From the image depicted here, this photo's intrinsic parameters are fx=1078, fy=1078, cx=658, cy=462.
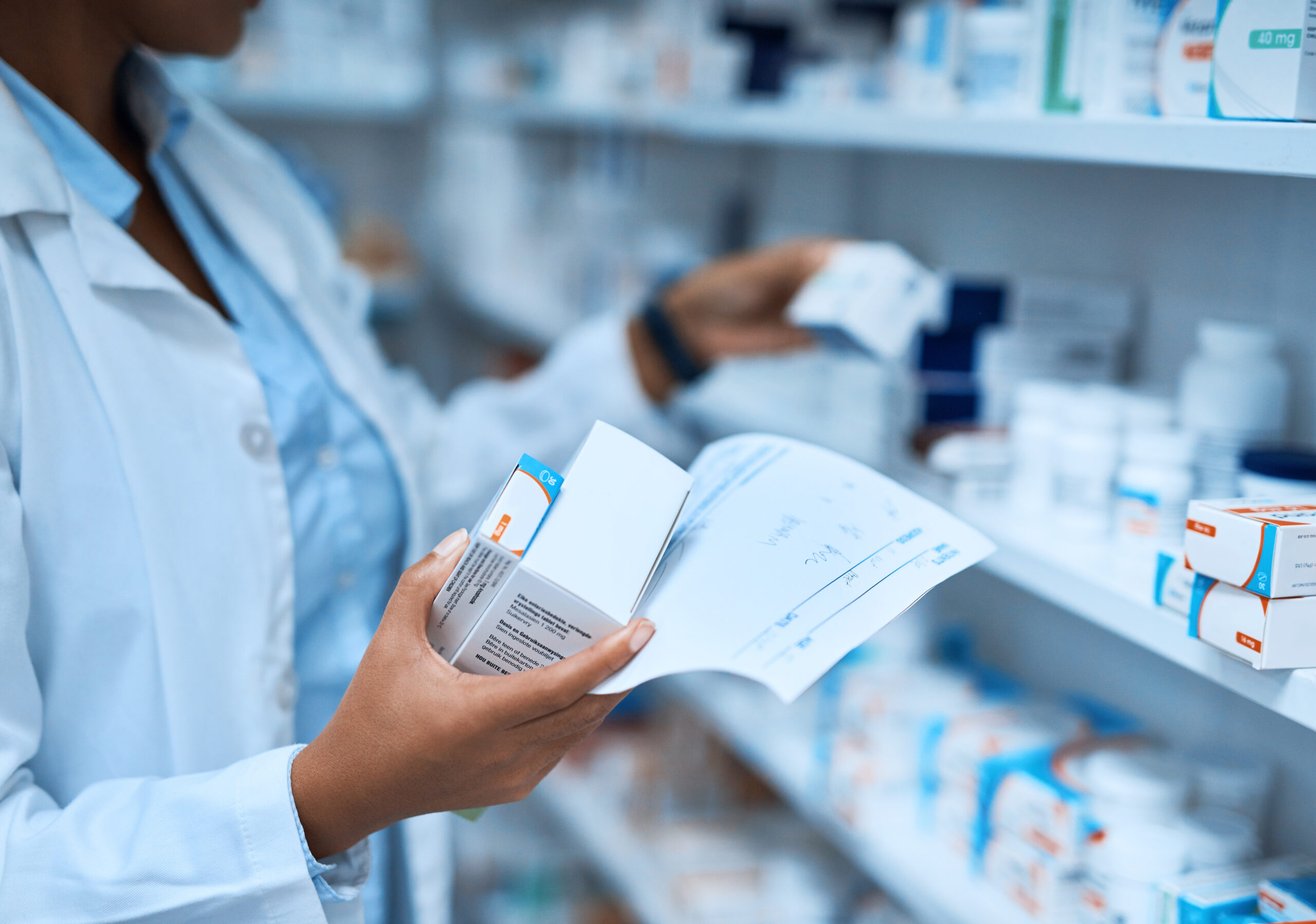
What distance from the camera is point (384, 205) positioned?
309cm

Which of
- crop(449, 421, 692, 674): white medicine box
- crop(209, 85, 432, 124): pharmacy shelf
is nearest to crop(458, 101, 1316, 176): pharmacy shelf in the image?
crop(449, 421, 692, 674): white medicine box

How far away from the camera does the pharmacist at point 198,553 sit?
27.9 inches

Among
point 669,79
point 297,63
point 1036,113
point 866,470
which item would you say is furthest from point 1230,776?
point 297,63

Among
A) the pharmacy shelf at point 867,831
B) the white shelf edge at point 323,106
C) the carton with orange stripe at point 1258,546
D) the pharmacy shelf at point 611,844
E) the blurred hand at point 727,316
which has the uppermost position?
the white shelf edge at point 323,106

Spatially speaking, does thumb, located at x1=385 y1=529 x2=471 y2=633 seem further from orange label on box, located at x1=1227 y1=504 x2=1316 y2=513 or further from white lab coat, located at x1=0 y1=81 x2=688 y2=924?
orange label on box, located at x1=1227 y1=504 x2=1316 y2=513

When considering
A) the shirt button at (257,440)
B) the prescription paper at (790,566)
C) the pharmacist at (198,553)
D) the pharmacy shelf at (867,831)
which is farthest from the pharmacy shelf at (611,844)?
the prescription paper at (790,566)

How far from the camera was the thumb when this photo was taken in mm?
666

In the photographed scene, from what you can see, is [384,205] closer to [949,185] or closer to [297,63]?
[297,63]

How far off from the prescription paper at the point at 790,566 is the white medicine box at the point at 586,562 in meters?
0.03

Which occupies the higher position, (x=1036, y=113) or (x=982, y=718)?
(x=1036, y=113)

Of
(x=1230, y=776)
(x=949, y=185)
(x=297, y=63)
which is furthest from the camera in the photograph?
(x=297, y=63)

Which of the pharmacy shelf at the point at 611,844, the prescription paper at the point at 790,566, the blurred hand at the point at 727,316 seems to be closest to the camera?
the prescription paper at the point at 790,566

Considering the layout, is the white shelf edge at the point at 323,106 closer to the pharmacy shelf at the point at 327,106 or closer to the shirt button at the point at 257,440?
the pharmacy shelf at the point at 327,106

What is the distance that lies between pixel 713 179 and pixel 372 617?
3.90 feet
